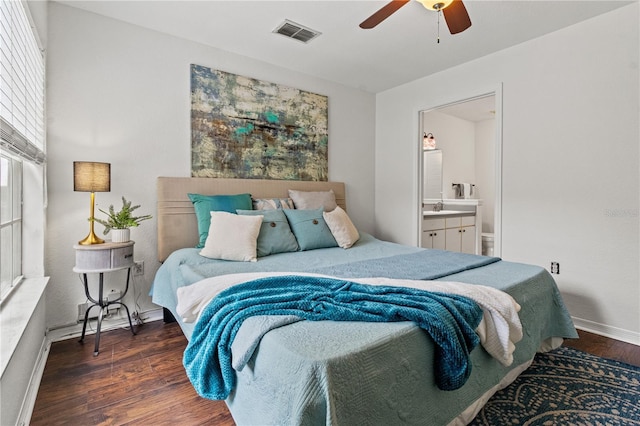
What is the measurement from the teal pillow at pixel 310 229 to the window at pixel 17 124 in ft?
6.11

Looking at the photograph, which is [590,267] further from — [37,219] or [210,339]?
[37,219]

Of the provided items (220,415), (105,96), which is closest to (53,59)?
(105,96)

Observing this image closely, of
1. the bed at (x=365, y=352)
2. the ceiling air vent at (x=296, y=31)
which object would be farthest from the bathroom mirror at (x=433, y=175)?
the bed at (x=365, y=352)

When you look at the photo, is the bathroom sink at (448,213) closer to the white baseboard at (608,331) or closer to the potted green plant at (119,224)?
the white baseboard at (608,331)

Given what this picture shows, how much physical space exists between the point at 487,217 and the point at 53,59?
6.20m

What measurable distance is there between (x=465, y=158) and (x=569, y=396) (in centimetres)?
474

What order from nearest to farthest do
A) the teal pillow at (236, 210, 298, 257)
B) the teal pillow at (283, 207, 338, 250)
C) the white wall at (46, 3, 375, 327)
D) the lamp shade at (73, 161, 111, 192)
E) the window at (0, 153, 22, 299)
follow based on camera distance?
the window at (0, 153, 22, 299)
the lamp shade at (73, 161, 111, 192)
the white wall at (46, 3, 375, 327)
the teal pillow at (236, 210, 298, 257)
the teal pillow at (283, 207, 338, 250)

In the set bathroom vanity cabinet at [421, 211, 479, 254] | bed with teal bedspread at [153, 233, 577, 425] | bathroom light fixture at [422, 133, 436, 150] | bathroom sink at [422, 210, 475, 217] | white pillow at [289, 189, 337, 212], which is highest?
bathroom light fixture at [422, 133, 436, 150]

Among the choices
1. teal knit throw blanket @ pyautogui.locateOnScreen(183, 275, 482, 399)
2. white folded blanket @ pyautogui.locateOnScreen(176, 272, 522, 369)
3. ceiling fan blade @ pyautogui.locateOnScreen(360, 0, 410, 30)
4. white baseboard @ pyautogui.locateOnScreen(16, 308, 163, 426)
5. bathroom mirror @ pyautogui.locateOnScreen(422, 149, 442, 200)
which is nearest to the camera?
teal knit throw blanket @ pyautogui.locateOnScreen(183, 275, 482, 399)

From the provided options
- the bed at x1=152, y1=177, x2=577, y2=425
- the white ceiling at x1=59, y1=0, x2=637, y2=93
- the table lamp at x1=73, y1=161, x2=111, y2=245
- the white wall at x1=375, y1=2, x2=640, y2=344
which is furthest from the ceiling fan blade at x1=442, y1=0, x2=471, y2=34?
the table lamp at x1=73, y1=161, x2=111, y2=245

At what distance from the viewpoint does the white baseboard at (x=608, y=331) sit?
252cm

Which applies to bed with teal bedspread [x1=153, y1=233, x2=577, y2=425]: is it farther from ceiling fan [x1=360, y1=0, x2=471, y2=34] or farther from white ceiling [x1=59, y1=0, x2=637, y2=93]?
white ceiling [x1=59, y1=0, x2=637, y2=93]

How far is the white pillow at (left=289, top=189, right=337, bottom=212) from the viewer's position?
11.2 ft

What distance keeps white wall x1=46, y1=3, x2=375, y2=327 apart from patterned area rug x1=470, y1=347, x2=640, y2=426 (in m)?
2.75
